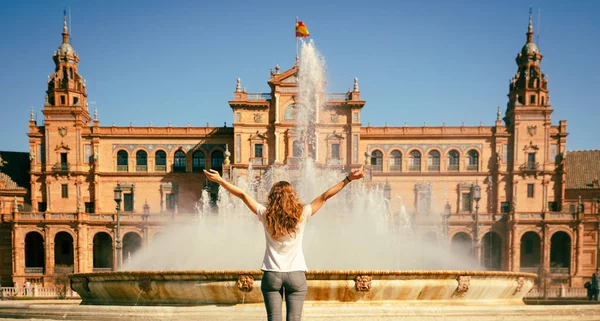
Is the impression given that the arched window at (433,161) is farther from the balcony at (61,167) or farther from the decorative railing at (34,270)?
the decorative railing at (34,270)

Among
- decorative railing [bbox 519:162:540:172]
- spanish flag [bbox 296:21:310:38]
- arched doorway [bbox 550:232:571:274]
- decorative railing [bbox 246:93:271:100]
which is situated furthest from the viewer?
decorative railing [bbox 246:93:271:100]

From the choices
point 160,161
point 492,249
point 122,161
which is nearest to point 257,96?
point 160,161

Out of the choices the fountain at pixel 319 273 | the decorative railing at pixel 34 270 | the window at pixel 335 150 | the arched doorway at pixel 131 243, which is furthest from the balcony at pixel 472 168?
the decorative railing at pixel 34 270

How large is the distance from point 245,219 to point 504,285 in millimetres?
21199

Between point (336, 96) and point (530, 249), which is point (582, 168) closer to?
point (530, 249)

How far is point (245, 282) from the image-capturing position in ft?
24.7

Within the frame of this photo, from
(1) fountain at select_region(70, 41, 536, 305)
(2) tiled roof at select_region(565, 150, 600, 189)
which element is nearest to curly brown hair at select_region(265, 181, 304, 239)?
(1) fountain at select_region(70, 41, 536, 305)

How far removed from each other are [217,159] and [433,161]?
Result: 2135cm

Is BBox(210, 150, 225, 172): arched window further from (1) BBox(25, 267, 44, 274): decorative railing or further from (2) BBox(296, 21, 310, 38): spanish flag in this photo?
(1) BBox(25, 267, 44, 274): decorative railing

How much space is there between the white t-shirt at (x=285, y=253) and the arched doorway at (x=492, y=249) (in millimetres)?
38309

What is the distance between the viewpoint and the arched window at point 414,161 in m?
42.4

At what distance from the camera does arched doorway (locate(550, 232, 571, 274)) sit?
36234 mm

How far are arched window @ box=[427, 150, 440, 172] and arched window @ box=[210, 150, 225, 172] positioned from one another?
20299mm

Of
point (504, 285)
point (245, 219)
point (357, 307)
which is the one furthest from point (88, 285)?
point (245, 219)
